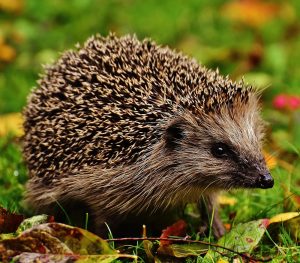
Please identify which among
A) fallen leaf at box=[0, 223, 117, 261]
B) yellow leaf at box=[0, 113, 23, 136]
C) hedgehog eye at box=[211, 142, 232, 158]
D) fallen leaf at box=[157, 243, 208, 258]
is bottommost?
fallen leaf at box=[157, 243, 208, 258]

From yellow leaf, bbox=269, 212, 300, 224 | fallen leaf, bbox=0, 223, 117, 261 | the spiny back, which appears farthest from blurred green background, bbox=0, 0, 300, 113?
fallen leaf, bbox=0, 223, 117, 261

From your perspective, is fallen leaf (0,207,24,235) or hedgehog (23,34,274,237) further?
hedgehog (23,34,274,237)

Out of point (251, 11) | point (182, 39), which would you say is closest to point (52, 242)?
point (182, 39)

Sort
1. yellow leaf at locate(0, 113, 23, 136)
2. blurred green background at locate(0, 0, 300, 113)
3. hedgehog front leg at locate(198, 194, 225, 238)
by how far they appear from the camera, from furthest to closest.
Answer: blurred green background at locate(0, 0, 300, 113) < yellow leaf at locate(0, 113, 23, 136) < hedgehog front leg at locate(198, 194, 225, 238)

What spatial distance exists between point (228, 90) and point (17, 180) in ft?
5.64

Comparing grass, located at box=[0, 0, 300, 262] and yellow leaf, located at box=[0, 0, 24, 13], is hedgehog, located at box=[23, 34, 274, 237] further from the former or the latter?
yellow leaf, located at box=[0, 0, 24, 13]

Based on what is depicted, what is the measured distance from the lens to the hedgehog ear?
13.6 feet

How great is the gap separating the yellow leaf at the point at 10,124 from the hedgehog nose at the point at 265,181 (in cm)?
233

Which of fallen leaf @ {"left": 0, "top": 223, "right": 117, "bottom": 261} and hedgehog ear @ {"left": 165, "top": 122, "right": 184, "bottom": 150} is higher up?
hedgehog ear @ {"left": 165, "top": 122, "right": 184, "bottom": 150}

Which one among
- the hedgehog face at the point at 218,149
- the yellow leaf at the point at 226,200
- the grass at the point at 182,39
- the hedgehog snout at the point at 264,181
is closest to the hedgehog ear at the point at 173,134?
the hedgehog face at the point at 218,149

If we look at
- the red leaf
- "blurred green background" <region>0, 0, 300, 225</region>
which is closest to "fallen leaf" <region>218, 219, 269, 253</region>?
the red leaf

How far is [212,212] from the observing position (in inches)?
174

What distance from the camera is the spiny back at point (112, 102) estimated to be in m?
4.15

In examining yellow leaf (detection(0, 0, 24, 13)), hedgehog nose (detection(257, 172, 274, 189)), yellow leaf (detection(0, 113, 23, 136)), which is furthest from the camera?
yellow leaf (detection(0, 0, 24, 13))
